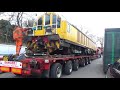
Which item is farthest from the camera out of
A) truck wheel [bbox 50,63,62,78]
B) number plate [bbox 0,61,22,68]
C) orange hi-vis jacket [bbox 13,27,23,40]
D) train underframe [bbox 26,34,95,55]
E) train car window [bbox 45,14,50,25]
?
train car window [bbox 45,14,50,25]

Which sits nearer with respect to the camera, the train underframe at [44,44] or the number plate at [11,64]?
the number plate at [11,64]

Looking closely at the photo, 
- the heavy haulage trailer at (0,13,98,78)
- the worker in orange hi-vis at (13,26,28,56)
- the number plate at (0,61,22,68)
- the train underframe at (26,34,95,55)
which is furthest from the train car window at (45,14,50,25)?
the number plate at (0,61,22,68)

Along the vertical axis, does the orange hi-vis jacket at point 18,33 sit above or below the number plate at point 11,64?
above

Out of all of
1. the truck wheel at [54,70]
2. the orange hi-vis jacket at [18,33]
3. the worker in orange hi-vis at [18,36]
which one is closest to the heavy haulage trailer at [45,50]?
the truck wheel at [54,70]

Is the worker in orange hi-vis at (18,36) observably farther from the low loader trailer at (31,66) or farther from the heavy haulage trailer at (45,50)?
the low loader trailer at (31,66)

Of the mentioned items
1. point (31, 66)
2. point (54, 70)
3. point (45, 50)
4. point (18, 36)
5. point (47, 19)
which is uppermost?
point (47, 19)

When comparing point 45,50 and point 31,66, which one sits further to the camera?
point 45,50

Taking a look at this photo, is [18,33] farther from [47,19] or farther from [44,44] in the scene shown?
[47,19]

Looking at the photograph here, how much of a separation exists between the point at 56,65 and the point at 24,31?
2.62 meters

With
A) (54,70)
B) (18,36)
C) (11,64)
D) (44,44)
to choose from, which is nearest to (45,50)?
(44,44)

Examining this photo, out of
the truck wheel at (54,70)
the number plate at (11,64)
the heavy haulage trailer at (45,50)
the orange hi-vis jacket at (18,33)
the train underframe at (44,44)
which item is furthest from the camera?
the train underframe at (44,44)

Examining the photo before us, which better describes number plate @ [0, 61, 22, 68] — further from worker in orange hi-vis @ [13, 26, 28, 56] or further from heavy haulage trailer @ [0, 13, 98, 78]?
worker in orange hi-vis @ [13, 26, 28, 56]

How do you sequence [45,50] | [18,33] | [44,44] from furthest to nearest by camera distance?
[45,50], [44,44], [18,33]

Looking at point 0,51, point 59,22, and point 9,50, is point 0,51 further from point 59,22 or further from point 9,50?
point 59,22
